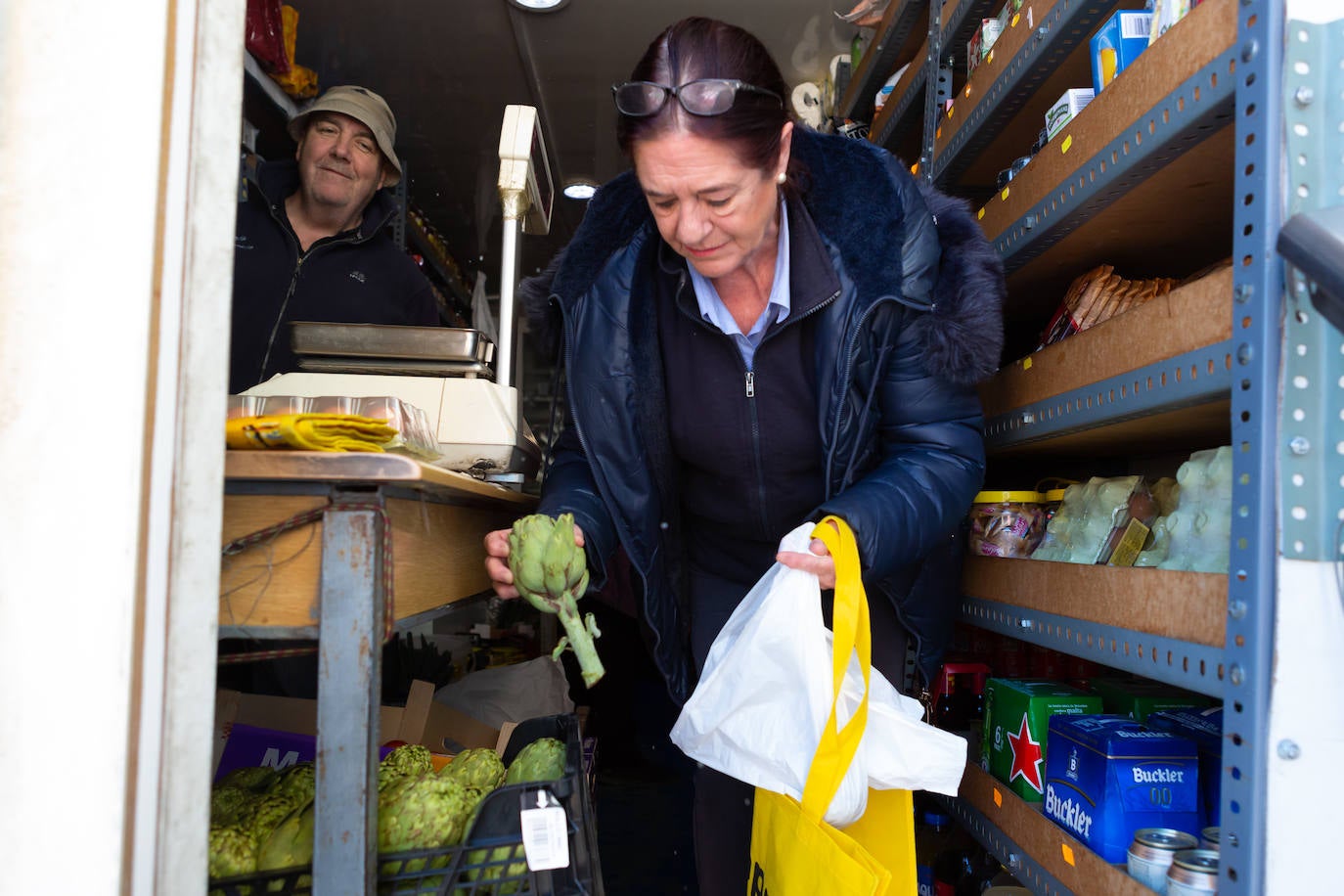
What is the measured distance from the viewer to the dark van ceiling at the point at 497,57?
3748 millimetres

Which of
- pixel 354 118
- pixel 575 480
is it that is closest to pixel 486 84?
pixel 354 118

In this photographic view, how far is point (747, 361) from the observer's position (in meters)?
1.81

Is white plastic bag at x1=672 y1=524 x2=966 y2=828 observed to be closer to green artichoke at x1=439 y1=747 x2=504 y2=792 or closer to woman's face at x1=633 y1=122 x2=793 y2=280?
green artichoke at x1=439 y1=747 x2=504 y2=792

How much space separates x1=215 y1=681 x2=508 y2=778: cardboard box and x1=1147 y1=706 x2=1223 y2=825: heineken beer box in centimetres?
126

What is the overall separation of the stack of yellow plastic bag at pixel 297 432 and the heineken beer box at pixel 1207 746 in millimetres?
1316

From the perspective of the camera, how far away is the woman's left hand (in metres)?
1.46

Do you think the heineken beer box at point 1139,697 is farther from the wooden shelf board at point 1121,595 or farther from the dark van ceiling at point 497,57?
the dark van ceiling at point 497,57

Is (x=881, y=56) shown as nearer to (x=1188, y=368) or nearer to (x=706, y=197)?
(x=706, y=197)

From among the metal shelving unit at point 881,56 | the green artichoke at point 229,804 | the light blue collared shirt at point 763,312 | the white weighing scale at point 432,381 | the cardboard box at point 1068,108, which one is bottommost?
the green artichoke at point 229,804

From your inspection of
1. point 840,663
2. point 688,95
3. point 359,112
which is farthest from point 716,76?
point 359,112

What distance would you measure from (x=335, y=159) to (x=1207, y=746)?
312cm

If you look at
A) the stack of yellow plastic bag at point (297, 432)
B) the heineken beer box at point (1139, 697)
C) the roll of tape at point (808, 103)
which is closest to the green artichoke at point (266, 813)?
the stack of yellow plastic bag at point (297, 432)

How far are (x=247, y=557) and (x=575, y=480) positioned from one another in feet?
2.71

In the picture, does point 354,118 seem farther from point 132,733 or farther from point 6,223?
point 132,733
